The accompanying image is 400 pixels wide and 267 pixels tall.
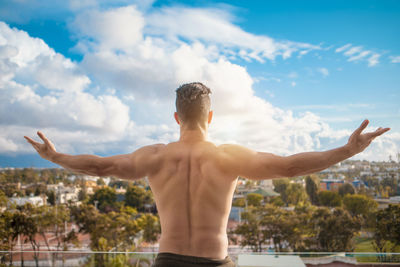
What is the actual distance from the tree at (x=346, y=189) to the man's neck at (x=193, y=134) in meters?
22.9

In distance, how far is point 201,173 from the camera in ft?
3.88

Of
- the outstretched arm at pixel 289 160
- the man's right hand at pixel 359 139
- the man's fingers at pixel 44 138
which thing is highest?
the man's fingers at pixel 44 138

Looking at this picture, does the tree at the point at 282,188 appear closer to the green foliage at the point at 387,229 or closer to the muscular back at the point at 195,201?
the green foliage at the point at 387,229

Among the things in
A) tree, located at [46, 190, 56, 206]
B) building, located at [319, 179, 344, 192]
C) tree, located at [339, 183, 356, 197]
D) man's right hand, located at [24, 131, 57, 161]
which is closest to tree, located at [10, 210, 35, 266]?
tree, located at [46, 190, 56, 206]

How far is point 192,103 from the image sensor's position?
4.07 ft

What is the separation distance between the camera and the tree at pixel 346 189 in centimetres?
2193

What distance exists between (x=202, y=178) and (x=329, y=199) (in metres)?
22.9

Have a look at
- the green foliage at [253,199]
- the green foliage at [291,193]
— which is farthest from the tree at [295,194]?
the green foliage at [253,199]

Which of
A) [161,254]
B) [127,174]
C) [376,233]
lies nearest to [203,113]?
[127,174]

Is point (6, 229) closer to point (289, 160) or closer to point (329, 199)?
point (289, 160)

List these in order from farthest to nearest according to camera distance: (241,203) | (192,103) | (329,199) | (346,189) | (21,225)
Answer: (346,189), (329,199), (241,203), (21,225), (192,103)

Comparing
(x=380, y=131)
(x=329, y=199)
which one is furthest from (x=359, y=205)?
(x=380, y=131)

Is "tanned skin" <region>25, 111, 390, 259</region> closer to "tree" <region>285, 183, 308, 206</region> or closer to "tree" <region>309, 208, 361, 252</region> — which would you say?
"tree" <region>309, 208, 361, 252</region>

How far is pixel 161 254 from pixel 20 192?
25.0m
